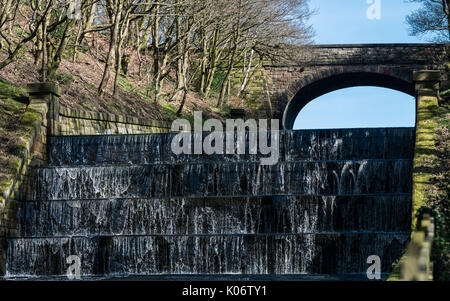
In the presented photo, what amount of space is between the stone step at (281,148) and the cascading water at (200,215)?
0.04 metres

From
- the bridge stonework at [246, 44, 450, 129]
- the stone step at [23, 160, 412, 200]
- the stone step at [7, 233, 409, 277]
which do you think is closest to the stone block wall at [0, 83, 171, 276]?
the stone step at [23, 160, 412, 200]

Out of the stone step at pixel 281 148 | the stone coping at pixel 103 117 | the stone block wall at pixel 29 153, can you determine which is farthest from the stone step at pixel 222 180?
the stone coping at pixel 103 117

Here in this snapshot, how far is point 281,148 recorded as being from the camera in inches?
821

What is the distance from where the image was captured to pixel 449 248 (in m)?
11.2

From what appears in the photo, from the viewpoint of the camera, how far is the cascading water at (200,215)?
1460 centimetres

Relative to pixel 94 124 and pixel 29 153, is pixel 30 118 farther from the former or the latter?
pixel 94 124

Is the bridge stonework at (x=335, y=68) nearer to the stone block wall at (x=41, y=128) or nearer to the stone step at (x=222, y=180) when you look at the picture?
the stone block wall at (x=41, y=128)

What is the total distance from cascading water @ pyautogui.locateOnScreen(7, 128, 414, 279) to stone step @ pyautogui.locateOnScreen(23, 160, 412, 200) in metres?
0.02

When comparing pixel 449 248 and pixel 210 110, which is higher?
pixel 210 110

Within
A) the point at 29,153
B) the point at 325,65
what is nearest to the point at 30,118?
the point at 29,153

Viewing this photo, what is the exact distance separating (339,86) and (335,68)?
14.2 feet
